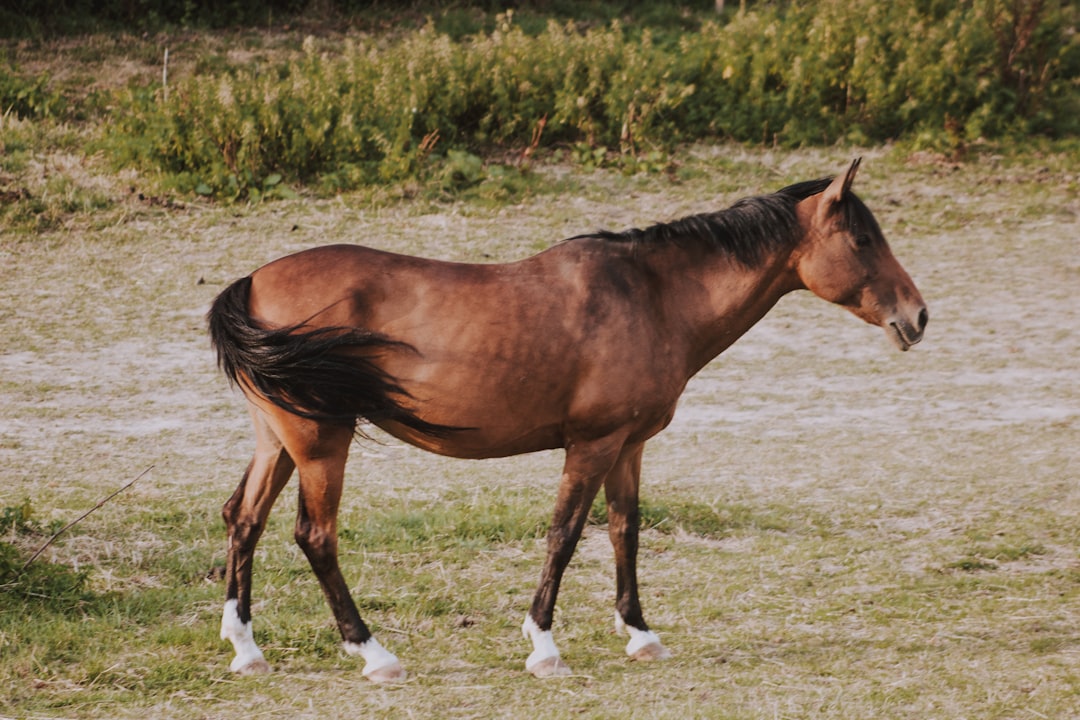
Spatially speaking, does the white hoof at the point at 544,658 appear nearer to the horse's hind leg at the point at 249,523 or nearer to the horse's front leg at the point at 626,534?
the horse's front leg at the point at 626,534

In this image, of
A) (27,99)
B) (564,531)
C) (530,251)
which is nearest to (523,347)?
(564,531)

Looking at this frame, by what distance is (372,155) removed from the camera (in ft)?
39.2

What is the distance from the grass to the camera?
4.25 m

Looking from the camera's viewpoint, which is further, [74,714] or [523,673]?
[523,673]

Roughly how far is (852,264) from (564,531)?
1451 mm

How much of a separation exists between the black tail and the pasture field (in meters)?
0.95

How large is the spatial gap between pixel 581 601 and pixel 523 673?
0.81 metres

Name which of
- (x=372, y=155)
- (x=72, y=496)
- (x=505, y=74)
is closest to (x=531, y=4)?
(x=505, y=74)

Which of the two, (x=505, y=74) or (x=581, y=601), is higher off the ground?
(x=505, y=74)

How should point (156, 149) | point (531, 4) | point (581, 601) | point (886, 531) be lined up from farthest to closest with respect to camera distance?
point (531, 4)
point (156, 149)
point (886, 531)
point (581, 601)

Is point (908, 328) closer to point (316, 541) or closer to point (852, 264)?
point (852, 264)

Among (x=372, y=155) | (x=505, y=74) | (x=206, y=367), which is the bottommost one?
(x=206, y=367)

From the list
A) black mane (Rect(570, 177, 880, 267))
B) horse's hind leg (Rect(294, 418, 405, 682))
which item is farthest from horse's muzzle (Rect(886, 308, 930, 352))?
horse's hind leg (Rect(294, 418, 405, 682))

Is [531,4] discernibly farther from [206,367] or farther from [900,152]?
[206,367]
